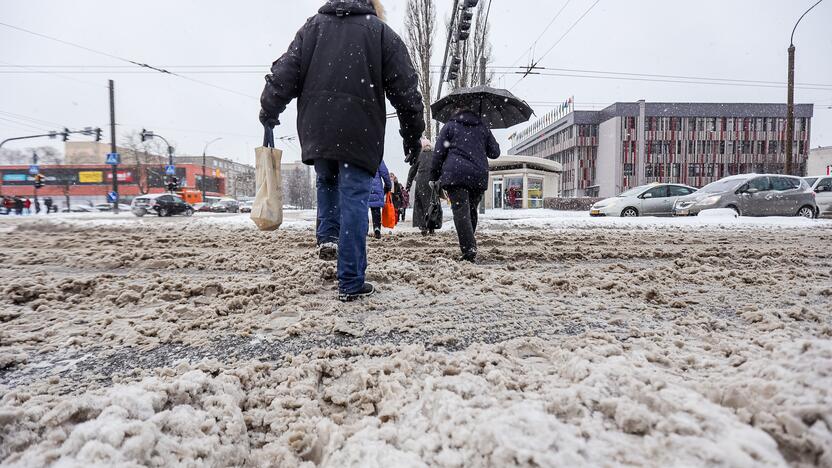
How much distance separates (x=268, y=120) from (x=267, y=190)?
0.54m

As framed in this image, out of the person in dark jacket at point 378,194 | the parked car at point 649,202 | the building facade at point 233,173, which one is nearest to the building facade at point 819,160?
the parked car at point 649,202

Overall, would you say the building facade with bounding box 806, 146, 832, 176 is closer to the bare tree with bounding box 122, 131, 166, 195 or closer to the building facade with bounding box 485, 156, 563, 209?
the building facade with bounding box 485, 156, 563, 209

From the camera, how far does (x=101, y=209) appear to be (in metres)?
41.9

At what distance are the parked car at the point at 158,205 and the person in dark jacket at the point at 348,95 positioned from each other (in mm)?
29248

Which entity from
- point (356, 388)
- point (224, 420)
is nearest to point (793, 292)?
point (356, 388)

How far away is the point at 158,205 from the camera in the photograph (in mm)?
26594

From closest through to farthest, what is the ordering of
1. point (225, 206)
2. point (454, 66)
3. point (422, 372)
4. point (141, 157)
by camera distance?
point (422, 372), point (454, 66), point (225, 206), point (141, 157)

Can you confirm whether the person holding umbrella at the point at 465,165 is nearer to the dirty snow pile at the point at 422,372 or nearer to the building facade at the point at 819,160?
the dirty snow pile at the point at 422,372

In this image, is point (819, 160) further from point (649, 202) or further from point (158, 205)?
point (158, 205)

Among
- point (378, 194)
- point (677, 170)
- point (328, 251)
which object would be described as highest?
point (677, 170)

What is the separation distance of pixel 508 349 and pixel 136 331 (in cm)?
173

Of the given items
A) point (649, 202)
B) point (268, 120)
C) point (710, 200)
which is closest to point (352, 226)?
point (268, 120)

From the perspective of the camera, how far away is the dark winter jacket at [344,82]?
8.04 feet

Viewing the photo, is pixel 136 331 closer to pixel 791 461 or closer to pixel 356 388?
pixel 356 388
